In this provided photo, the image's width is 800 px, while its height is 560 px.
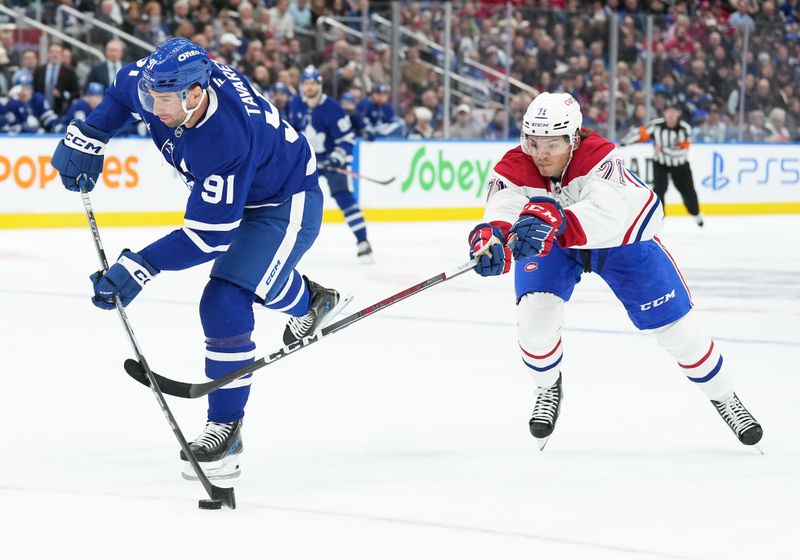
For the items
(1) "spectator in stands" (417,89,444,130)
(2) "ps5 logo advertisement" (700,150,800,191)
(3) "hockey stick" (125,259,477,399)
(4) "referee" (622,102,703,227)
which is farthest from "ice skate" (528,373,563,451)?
(2) "ps5 logo advertisement" (700,150,800,191)

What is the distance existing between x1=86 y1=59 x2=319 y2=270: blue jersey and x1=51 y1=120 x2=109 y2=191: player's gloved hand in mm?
260

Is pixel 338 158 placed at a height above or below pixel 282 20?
below

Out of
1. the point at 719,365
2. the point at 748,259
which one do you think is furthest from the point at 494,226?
the point at 748,259

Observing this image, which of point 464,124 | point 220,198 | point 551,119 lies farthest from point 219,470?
point 464,124

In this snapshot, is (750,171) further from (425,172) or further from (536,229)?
(536,229)

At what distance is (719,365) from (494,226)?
2.56ft

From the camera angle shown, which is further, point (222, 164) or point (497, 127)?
point (497, 127)

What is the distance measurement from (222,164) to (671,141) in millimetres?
9705

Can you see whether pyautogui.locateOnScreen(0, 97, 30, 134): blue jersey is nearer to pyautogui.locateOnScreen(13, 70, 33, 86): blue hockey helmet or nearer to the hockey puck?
pyautogui.locateOnScreen(13, 70, 33, 86): blue hockey helmet

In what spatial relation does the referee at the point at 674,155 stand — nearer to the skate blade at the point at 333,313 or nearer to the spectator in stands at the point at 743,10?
the spectator in stands at the point at 743,10

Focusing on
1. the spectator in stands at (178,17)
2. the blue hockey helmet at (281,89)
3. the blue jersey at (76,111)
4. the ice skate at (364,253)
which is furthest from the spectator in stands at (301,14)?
the ice skate at (364,253)

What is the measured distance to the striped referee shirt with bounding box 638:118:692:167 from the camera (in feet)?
40.1

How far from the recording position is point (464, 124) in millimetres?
12859

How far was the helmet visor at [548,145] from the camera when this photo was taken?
3371mm
